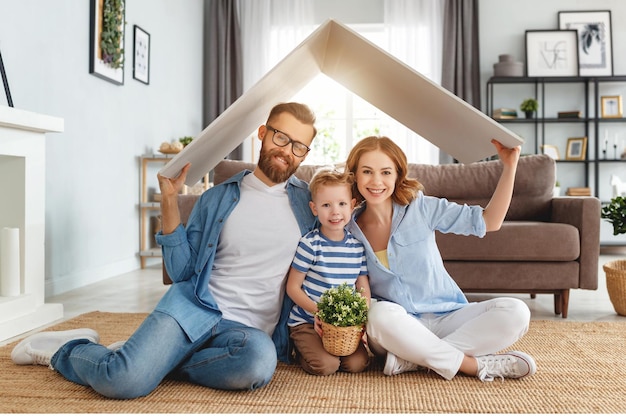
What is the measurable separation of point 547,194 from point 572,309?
Answer: 23.8 inches

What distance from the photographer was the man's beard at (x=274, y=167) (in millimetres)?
1755

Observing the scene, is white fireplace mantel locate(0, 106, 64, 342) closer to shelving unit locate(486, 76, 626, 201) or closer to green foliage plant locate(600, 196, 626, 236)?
green foliage plant locate(600, 196, 626, 236)

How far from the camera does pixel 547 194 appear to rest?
3158 millimetres

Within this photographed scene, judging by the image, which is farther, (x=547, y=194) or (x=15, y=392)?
(x=547, y=194)

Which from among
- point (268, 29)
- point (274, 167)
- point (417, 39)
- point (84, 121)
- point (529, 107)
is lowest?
point (274, 167)

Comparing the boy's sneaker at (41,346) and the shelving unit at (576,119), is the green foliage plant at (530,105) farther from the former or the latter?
the boy's sneaker at (41,346)

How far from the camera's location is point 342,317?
158 cm

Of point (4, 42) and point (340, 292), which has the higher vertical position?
point (4, 42)

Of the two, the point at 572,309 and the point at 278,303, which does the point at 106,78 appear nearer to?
the point at 278,303

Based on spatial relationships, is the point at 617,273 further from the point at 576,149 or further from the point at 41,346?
the point at 576,149

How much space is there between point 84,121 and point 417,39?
3.82m

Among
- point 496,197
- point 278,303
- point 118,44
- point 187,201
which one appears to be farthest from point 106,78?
point 496,197

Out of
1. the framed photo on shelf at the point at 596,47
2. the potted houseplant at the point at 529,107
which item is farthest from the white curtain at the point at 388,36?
the framed photo on shelf at the point at 596,47

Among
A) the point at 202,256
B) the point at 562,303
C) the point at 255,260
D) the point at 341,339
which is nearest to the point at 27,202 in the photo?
A: the point at 202,256
